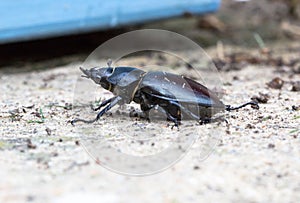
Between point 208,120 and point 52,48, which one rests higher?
point 52,48

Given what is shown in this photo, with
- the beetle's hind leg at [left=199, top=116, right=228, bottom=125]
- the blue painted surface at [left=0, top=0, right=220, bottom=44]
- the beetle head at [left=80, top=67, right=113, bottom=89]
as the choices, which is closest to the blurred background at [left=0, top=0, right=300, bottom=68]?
the blue painted surface at [left=0, top=0, right=220, bottom=44]

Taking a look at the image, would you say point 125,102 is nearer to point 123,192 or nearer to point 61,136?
point 61,136

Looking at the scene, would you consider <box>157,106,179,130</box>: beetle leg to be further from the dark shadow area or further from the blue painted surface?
the dark shadow area

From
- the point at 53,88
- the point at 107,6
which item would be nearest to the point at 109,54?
the point at 107,6

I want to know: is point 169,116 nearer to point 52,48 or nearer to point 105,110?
point 105,110

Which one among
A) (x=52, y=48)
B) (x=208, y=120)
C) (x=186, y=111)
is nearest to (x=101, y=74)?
(x=186, y=111)

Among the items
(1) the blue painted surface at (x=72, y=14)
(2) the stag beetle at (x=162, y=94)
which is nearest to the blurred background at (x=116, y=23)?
(1) the blue painted surface at (x=72, y=14)

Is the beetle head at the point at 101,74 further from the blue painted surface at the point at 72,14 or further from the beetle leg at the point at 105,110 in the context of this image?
the blue painted surface at the point at 72,14
